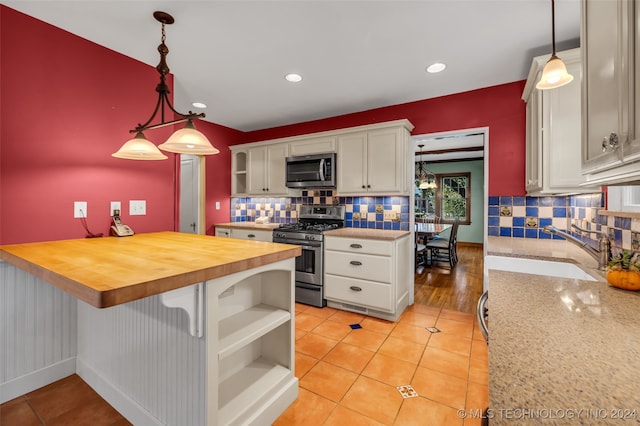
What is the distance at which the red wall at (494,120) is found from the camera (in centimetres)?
279

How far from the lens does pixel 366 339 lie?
2.57m

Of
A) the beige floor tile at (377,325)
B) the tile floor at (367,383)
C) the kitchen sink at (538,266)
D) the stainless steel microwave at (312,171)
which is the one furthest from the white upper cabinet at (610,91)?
the stainless steel microwave at (312,171)

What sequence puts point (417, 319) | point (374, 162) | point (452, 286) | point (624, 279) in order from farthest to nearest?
point (452, 286) < point (374, 162) < point (417, 319) < point (624, 279)

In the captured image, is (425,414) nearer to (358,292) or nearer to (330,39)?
(358,292)

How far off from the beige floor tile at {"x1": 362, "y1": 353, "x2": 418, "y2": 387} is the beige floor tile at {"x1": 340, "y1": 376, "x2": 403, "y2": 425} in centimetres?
7

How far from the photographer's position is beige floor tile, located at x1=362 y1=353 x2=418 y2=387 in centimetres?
198

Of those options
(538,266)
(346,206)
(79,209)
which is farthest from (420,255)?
(79,209)

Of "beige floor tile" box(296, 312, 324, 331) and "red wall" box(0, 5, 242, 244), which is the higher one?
"red wall" box(0, 5, 242, 244)

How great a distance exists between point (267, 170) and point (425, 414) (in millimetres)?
3399

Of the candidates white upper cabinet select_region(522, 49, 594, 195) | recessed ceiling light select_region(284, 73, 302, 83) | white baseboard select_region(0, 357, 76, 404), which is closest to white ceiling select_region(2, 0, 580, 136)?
recessed ceiling light select_region(284, 73, 302, 83)

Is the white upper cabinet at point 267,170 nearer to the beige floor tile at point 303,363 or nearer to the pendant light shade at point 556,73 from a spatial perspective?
the beige floor tile at point 303,363

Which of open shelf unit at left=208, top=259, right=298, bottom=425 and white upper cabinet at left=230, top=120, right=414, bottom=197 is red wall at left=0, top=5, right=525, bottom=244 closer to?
white upper cabinet at left=230, top=120, right=414, bottom=197

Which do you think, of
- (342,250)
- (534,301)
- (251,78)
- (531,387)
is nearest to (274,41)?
(251,78)

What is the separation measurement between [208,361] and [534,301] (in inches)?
52.7
